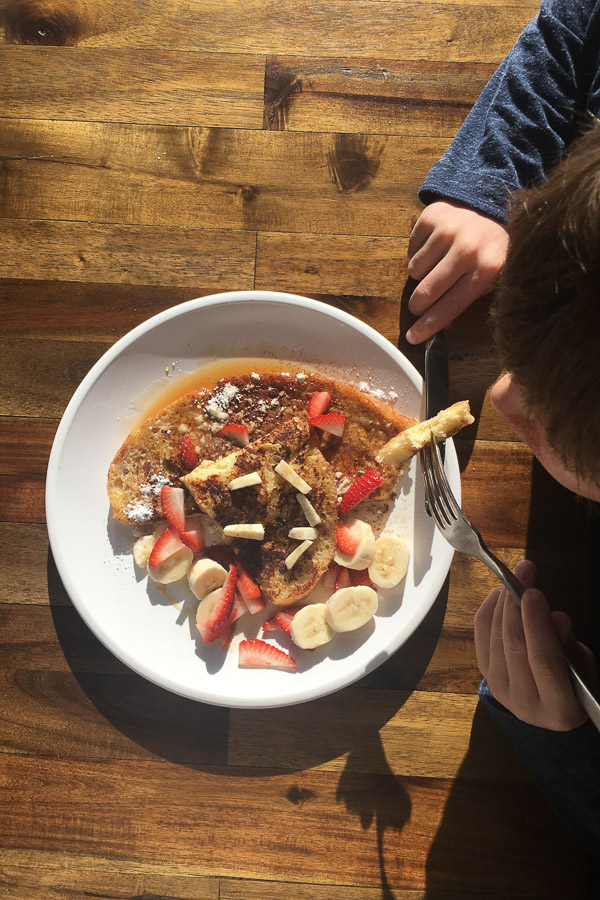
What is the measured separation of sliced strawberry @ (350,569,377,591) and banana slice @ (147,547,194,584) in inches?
14.4

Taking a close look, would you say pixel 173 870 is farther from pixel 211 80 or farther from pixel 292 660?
pixel 211 80

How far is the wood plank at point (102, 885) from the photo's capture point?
129 centimetres

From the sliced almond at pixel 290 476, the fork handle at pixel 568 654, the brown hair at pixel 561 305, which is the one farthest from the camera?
the sliced almond at pixel 290 476

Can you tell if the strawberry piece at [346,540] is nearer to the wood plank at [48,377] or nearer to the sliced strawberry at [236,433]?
the sliced strawberry at [236,433]

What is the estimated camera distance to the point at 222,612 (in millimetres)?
1224

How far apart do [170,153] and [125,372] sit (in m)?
0.54

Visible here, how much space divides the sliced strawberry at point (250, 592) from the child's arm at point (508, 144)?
73cm

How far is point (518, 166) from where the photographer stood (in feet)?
3.95

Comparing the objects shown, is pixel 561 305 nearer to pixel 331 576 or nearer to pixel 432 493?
pixel 432 493

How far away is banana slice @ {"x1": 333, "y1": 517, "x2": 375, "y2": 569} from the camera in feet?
4.09

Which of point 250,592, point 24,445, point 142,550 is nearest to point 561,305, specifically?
point 250,592

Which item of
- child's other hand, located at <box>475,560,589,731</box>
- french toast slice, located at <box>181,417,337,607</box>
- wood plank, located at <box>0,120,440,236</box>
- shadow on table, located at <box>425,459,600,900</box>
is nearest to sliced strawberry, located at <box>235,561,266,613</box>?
french toast slice, located at <box>181,417,337,607</box>

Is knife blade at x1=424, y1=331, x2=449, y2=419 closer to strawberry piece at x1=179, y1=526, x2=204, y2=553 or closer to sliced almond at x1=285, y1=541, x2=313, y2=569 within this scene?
sliced almond at x1=285, y1=541, x2=313, y2=569

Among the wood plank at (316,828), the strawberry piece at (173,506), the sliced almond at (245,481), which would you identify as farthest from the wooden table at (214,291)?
the sliced almond at (245,481)
